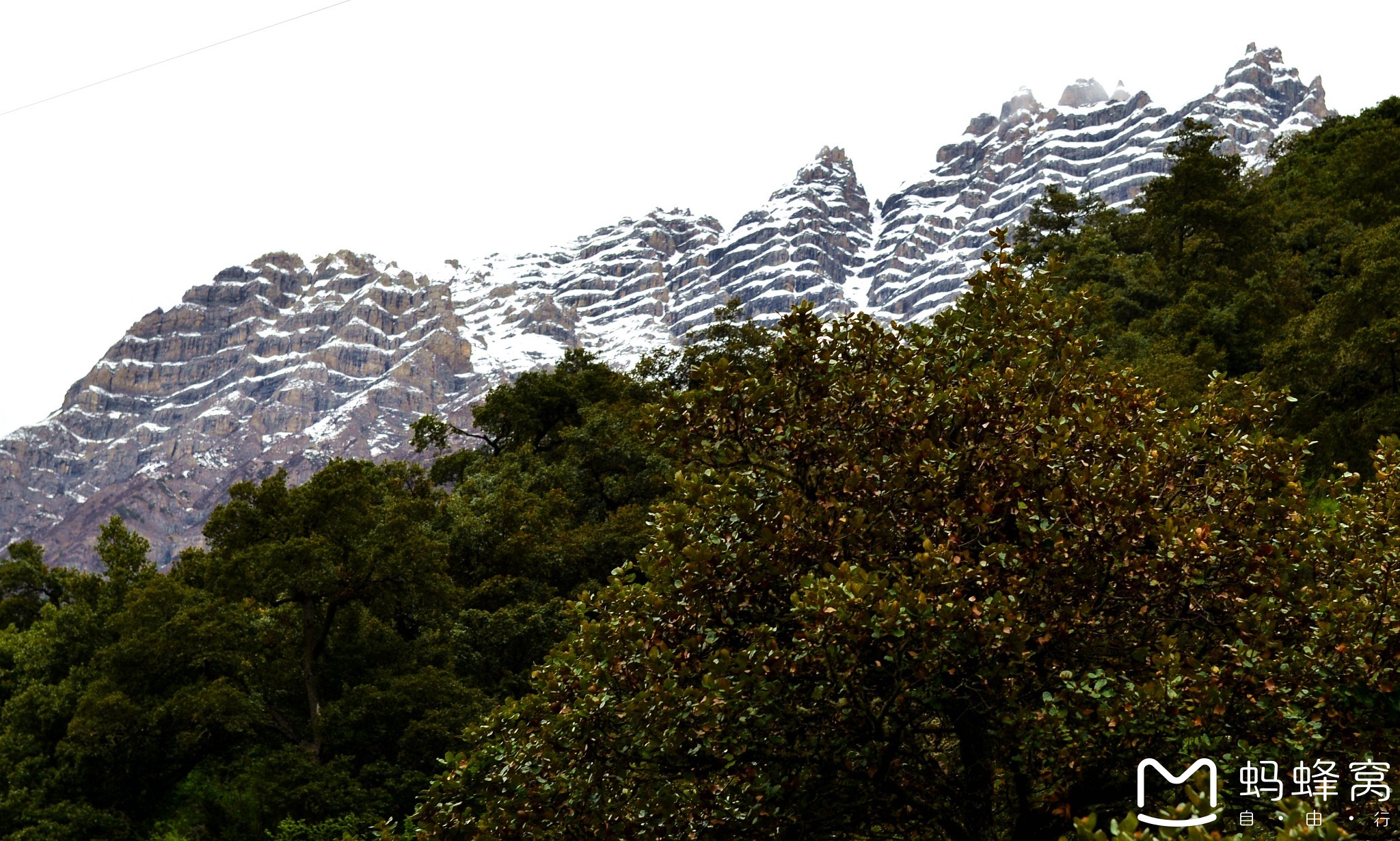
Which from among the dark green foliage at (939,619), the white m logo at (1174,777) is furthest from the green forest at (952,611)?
the white m logo at (1174,777)

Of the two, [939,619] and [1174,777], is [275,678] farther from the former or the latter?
[1174,777]

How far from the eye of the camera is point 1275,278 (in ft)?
112

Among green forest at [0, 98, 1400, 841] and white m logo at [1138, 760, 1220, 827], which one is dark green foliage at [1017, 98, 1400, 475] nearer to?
green forest at [0, 98, 1400, 841]

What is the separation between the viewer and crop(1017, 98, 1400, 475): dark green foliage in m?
20.1

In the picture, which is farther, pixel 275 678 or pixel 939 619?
pixel 275 678

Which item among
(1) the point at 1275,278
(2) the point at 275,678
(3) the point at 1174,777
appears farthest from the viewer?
(1) the point at 1275,278

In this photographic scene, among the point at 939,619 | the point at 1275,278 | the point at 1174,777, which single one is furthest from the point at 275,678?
the point at 1275,278

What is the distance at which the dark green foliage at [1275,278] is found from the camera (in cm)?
2011

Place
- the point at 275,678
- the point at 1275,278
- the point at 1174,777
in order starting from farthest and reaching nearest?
1. the point at 1275,278
2. the point at 275,678
3. the point at 1174,777

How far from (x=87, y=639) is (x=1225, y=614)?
95.2 feet

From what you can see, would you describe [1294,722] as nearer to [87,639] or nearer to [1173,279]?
[87,639]

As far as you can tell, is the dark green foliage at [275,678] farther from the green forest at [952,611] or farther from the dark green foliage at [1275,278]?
the dark green foliage at [1275,278]

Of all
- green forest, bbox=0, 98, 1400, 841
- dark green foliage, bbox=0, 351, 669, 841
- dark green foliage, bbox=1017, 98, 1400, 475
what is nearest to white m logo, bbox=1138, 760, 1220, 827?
green forest, bbox=0, 98, 1400, 841

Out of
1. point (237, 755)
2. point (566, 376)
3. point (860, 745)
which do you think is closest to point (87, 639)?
point (237, 755)
